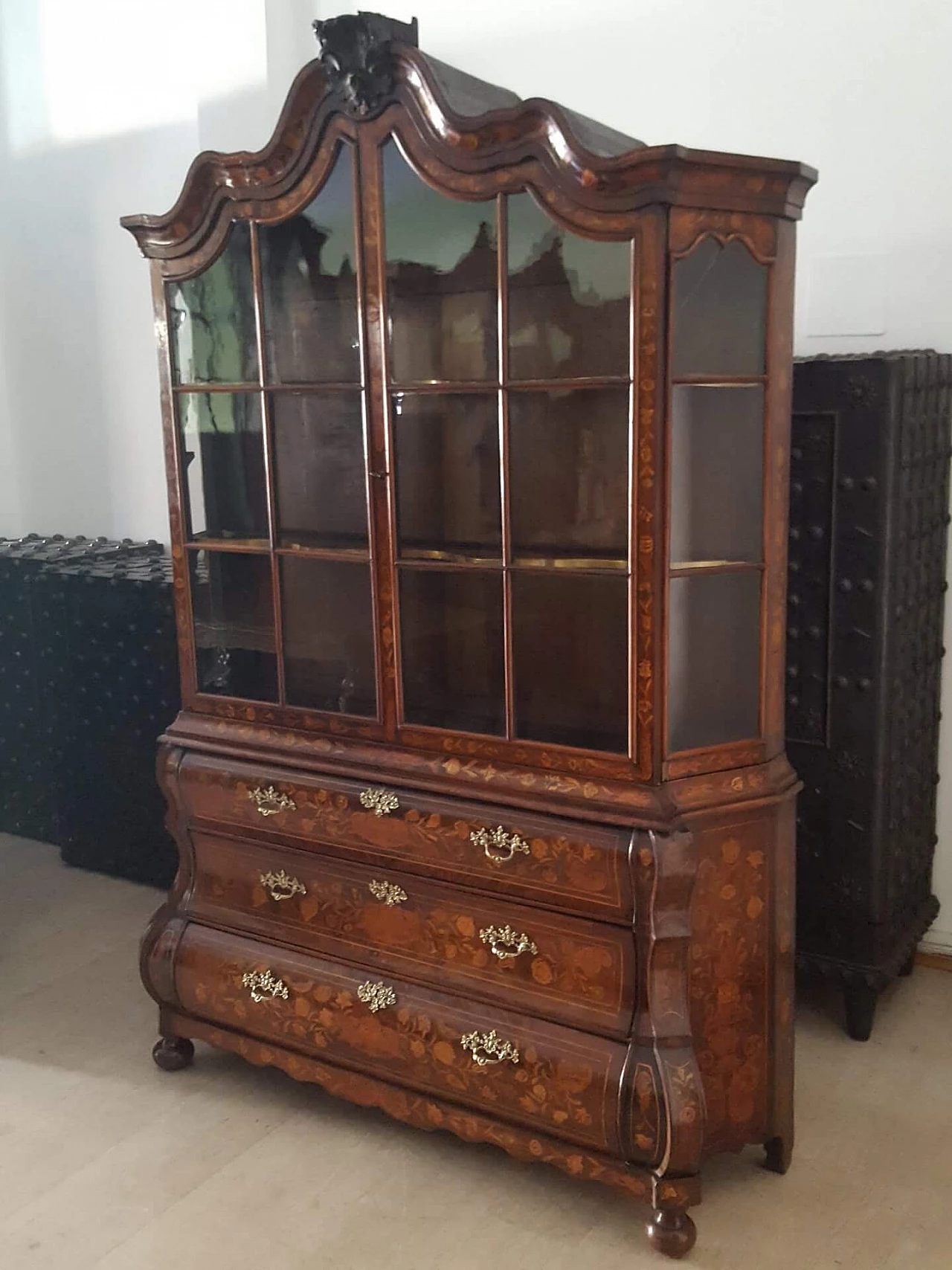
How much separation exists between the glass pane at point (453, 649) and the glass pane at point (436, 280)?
13.1 inches

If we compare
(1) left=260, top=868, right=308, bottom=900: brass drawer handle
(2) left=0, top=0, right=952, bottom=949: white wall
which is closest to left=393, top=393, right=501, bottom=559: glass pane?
(1) left=260, top=868, right=308, bottom=900: brass drawer handle

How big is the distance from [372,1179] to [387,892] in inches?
18.6

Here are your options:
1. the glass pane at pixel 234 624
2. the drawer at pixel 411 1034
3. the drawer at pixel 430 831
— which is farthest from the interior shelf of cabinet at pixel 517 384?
the drawer at pixel 411 1034

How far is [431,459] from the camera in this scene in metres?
1.92

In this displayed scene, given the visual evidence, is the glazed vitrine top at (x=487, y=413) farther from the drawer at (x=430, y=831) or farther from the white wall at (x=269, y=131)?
the white wall at (x=269, y=131)

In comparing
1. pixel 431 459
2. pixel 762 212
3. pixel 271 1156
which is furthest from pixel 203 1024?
pixel 762 212

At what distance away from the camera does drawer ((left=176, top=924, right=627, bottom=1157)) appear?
5.87ft

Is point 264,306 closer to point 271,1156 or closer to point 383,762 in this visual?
point 383,762

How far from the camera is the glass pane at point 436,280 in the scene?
179 cm

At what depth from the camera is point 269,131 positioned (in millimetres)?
2957

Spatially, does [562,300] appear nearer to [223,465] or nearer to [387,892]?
[223,465]

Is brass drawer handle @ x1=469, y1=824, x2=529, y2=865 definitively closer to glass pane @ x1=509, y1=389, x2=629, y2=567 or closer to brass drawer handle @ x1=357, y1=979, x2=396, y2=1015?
brass drawer handle @ x1=357, y1=979, x2=396, y2=1015

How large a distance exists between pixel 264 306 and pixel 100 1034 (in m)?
1.52

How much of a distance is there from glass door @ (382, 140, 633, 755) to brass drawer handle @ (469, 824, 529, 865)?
0.15m
